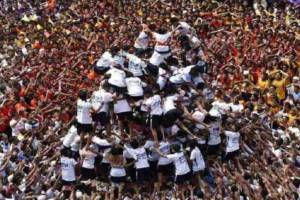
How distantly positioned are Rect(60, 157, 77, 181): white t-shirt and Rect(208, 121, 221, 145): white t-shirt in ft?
7.77

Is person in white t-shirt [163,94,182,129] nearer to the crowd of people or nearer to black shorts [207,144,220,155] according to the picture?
the crowd of people

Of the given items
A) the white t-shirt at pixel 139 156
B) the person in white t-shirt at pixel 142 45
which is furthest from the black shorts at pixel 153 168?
the person in white t-shirt at pixel 142 45

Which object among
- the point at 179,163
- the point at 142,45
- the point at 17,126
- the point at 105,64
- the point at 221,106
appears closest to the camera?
the point at 179,163

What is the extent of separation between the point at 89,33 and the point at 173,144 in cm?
949

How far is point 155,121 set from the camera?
1246 cm

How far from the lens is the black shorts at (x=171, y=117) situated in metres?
12.3

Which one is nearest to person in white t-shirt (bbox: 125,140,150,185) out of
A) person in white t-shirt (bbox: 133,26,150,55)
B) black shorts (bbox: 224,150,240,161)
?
black shorts (bbox: 224,150,240,161)

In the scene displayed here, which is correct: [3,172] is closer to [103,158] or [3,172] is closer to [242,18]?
[103,158]

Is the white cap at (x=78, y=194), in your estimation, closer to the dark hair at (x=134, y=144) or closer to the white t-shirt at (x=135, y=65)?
the dark hair at (x=134, y=144)

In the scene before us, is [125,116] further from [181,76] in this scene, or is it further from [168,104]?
[181,76]

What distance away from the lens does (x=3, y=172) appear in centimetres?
1358

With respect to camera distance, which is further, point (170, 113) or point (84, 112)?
point (84, 112)

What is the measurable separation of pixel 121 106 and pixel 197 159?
1.55 metres

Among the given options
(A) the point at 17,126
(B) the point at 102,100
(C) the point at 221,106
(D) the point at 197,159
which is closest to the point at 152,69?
(B) the point at 102,100
